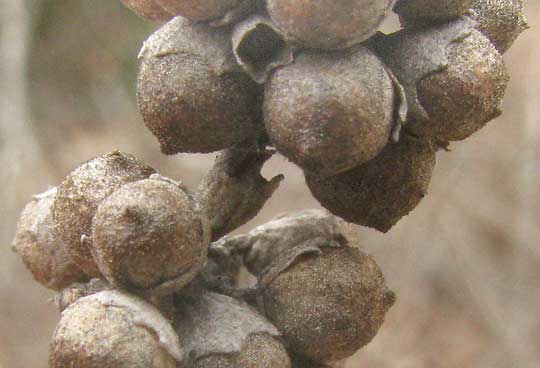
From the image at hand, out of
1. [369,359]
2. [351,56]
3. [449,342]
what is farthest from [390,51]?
[449,342]

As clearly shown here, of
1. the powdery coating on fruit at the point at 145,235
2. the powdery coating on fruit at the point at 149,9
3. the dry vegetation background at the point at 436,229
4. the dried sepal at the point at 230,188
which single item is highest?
the powdery coating on fruit at the point at 149,9

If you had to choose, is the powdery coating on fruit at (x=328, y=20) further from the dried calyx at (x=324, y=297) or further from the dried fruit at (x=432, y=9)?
the dried calyx at (x=324, y=297)

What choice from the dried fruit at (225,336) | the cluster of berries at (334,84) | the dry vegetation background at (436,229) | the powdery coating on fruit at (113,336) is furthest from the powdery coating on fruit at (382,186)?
the dry vegetation background at (436,229)

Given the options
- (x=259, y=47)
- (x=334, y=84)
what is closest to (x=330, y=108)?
(x=334, y=84)

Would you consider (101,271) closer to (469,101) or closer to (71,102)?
(469,101)

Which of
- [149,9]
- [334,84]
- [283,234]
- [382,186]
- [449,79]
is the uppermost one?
[149,9]

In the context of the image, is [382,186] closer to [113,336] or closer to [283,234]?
[283,234]

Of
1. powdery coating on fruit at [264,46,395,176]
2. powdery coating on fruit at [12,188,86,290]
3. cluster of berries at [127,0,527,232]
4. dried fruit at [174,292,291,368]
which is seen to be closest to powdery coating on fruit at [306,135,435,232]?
cluster of berries at [127,0,527,232]
